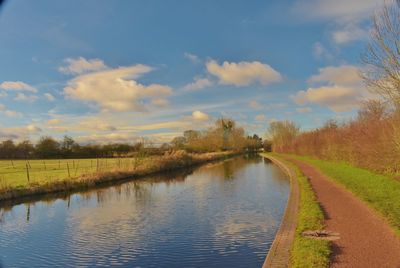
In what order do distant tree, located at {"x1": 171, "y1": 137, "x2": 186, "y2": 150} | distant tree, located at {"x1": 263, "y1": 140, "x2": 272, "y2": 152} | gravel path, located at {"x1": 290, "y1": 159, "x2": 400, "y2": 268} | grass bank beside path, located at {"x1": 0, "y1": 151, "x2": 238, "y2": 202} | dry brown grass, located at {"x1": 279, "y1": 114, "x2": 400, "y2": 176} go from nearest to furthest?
gravel path, located at {"x1": 290, "y1": 159, "x2": 400, "y2": 268} → dry brown grass, located at {"x1": 279, "y1": 114, "x2": 400, "y2": 176} → grass bank beside path, located at {"x1": 0, "y1": 151, "x2": 238, "y2": 202} → distant tree, located at {"x1": 171, "y1": 137, "x2": 186, "y2": 150} → distant tree, located at {"x1": 263, "y1": 140, "x2": 272, "y2": 152}

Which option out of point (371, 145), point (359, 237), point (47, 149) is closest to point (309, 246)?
point (359, 237)

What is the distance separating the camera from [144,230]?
43.9 feet

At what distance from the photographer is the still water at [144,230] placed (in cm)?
1024

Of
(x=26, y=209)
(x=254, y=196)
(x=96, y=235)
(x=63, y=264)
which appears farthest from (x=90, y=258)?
(x=254, y=196)

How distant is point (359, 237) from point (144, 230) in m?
7.42

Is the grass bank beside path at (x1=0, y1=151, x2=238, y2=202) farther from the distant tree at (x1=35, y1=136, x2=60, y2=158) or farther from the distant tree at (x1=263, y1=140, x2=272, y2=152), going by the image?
the distant tree at (x1=263, y1=140, x2=272, y2=152)

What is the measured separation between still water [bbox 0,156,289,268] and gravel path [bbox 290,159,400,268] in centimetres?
202

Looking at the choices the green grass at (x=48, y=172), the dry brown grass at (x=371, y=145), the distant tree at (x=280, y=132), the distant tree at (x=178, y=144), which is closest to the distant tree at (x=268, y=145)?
the distant tree at (x=280, y=132)

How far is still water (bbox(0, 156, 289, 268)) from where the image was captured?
10242mm

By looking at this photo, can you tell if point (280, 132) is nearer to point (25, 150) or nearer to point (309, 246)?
point (25, 150)

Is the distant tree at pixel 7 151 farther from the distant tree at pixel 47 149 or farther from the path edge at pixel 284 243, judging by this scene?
the path edge at pixel 284 243

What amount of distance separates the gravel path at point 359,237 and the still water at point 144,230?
79.7 inches

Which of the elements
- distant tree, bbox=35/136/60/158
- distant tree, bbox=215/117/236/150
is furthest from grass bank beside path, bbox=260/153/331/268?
distant tree, bbox=215/117/236/150

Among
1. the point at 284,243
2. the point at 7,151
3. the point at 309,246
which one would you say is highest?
the point at 7,151
